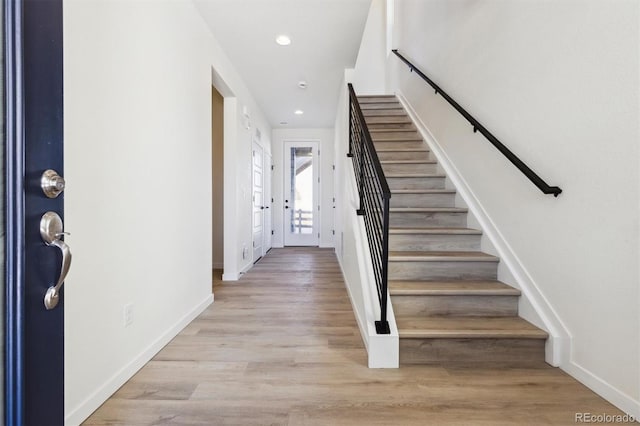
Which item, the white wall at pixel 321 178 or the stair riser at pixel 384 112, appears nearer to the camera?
the stair riser at pixel 384 112

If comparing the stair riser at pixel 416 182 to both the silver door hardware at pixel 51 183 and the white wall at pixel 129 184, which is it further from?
the silver door hardware at pixel 51 183

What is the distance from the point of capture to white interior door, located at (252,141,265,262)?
486 cm

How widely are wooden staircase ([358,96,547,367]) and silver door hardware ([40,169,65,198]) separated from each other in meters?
1.66

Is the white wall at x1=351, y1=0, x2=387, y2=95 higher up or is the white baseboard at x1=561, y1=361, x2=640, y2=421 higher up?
the white wall at x1=351, y1=0, x2=387, y2=95

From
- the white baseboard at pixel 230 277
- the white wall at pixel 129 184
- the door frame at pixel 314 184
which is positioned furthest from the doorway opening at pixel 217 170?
the door frame at pixel 314 184

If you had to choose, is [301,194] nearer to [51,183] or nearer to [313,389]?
[313,389]

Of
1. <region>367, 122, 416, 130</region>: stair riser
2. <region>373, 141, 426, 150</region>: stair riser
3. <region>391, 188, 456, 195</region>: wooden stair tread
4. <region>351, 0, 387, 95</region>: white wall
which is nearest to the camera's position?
<region>391, 188, 456, 195</region>: wooden stair tread

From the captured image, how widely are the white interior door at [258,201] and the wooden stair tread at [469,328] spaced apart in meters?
3.42

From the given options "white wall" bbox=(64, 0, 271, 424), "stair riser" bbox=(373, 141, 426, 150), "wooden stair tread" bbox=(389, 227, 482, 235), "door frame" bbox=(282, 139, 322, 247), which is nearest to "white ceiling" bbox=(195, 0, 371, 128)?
"white wall" bbox=(64, 0, 271, 424)

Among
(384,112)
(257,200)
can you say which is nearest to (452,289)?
(384,112)

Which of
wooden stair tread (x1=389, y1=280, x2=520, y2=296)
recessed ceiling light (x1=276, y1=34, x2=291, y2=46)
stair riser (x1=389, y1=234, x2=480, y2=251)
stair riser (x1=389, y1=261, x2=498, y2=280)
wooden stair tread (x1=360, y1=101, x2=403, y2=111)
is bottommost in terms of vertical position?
wooden stair tread (x1=389, y1=280, x2=520, y2=296)

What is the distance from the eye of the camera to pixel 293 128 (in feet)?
22.9

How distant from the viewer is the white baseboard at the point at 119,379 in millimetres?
1289

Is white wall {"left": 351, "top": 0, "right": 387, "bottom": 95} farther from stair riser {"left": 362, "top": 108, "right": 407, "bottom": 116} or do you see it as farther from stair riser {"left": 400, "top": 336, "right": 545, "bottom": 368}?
stair riser {"left": 400, "top": 336, "right": 545, "bottom": 368}
